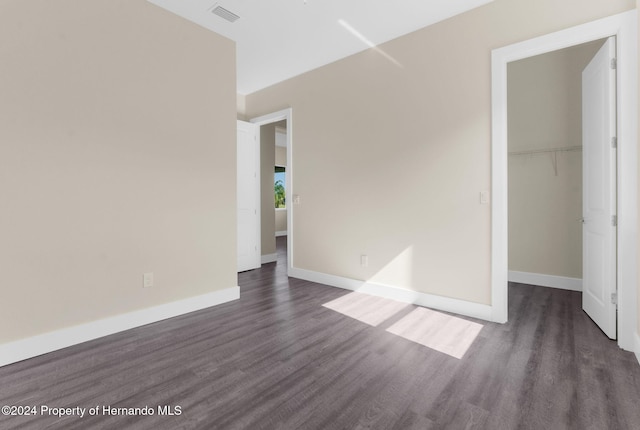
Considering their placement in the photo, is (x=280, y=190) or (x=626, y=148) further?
(x=280, y=190)

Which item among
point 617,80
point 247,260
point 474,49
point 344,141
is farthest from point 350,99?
point 247,260

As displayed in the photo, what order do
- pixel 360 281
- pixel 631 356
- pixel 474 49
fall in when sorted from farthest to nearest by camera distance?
pixel 360 281, pixel 474 49, pixel 631 356

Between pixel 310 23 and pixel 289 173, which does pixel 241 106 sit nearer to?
pixel 289 173

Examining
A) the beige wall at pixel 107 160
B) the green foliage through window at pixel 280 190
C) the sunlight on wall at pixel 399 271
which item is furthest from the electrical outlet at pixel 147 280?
the green foliage through window at pixel 280 190

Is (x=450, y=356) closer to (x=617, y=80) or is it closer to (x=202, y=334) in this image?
(x=202, y=334)

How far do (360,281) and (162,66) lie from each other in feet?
10.5

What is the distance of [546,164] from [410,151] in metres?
2.07

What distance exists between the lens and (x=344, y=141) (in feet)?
13.3

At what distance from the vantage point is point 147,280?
296 cm

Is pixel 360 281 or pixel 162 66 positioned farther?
pixel 360 281

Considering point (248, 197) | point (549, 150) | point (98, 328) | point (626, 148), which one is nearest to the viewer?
point (626, 148)

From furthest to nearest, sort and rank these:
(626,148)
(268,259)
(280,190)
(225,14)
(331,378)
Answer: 1. (280,190)
2. (268,259)
3. (225,14)
4. (626,148)
5. (331,378)

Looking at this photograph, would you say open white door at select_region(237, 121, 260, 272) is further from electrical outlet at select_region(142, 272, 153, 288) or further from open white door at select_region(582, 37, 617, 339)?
open white door at select_region(582, 37, 617, 339)

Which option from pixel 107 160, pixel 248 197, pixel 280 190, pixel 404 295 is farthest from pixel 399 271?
pixel 280 190
